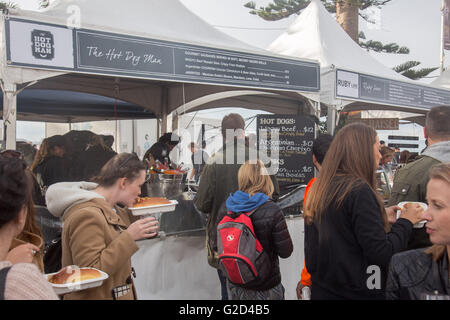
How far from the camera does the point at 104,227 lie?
5.14 ft

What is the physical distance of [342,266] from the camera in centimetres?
152

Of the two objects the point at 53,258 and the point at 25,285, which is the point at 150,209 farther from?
the point at 25,285

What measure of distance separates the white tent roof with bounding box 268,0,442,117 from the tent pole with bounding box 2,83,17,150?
370 centimetres

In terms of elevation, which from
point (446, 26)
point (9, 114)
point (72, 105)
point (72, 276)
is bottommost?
point (72, 276)

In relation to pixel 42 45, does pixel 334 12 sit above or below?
above

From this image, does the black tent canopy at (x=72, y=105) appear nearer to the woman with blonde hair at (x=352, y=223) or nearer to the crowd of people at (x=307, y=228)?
the crowd of people at (x=307, y=228)

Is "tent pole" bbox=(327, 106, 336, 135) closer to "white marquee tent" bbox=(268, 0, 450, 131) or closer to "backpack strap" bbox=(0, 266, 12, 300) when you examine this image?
"white marquee tent" bbox=(268, 0, 450, 131)

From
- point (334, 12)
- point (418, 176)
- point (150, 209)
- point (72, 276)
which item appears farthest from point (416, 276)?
point (334, 12)

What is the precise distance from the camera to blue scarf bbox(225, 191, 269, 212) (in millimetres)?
2066

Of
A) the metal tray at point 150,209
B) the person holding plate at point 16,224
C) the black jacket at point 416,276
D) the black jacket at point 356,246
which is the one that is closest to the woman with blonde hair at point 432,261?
the black jacket at point 416,276

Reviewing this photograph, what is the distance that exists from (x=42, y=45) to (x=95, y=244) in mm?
2157

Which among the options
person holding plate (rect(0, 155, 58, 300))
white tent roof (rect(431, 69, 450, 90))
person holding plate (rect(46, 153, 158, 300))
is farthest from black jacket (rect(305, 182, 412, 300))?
white tent roof (rect(431, 69, 450, 90))

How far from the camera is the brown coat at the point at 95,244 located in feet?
4.93
